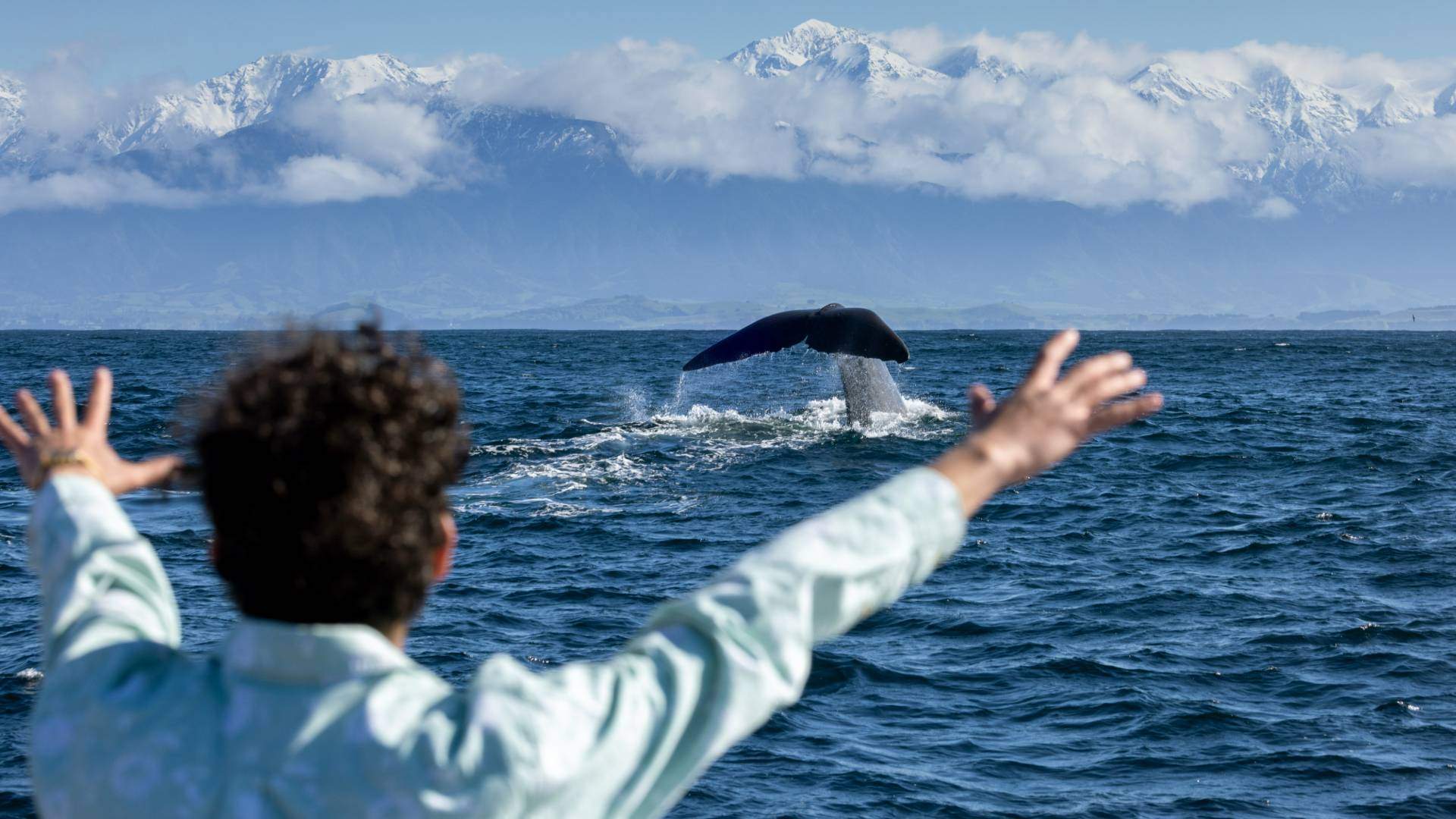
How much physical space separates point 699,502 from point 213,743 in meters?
17.8

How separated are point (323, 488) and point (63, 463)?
2.16ft

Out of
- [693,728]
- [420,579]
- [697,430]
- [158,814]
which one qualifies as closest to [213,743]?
[158,814]

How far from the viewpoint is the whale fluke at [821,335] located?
Result: 66.4 feet

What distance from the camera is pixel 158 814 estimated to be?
1.64 meters

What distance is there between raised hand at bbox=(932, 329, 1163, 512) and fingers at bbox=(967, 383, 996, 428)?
0.06m

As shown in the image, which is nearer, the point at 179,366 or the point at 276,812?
the point at 276,812

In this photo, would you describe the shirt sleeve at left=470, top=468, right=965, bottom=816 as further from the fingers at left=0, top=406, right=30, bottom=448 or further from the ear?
the fingers at left=0, top=406, right=30, bottom=448

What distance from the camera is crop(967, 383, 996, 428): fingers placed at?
6.70ft

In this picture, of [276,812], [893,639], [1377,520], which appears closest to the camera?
[276,812]

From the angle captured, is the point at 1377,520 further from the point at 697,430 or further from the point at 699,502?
the point at 697,430

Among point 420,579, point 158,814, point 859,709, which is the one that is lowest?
point 859,709

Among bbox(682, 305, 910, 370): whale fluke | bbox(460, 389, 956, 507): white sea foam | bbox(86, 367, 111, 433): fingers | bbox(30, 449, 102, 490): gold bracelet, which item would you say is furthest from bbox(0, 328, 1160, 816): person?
bbox(682, 305, 910, 370): whale fluke

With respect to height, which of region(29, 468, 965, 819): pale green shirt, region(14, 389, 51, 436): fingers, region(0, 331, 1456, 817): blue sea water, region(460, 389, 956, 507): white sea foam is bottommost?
region(0, 331, 1456, 817): blue sea water

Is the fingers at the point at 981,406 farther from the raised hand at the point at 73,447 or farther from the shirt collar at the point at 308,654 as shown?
the raised hand at the point at 73,447
